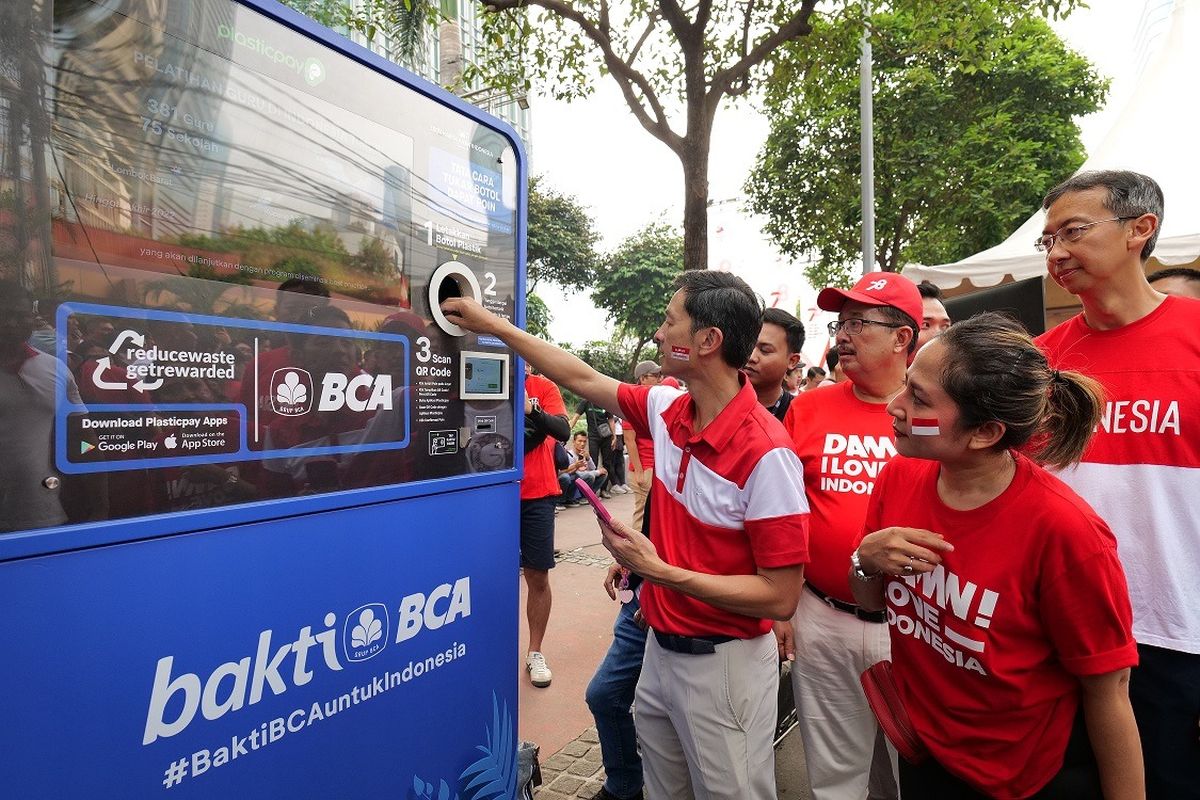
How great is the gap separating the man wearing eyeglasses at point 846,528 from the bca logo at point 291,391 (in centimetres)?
158

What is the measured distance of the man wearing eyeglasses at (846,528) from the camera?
2.18 meters

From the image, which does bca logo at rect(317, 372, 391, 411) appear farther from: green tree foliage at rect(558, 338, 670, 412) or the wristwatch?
green tree foliage at rect(558, 338, 670, 412)

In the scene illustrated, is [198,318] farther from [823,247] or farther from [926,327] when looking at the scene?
[823,247]

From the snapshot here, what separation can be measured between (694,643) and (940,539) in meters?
0.70

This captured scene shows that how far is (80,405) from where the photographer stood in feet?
3.68

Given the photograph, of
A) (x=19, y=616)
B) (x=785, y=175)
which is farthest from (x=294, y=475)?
(x=785, y=175)

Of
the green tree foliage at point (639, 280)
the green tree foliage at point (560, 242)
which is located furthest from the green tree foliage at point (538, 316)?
the green tree foliage at point (639, 280)

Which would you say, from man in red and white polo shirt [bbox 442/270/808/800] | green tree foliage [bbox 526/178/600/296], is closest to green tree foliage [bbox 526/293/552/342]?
green tree foliage [bbox 526/178/600/296]

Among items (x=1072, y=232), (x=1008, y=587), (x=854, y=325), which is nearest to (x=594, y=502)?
(x=1008, y=587)

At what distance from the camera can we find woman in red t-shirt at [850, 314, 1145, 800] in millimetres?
1226

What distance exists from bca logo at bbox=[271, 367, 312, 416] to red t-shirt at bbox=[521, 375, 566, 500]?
245 cm

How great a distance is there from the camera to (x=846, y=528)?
2.18 meters

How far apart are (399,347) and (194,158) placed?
573 mm

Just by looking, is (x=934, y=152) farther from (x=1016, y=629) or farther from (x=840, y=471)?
(x=1016, y=629)
